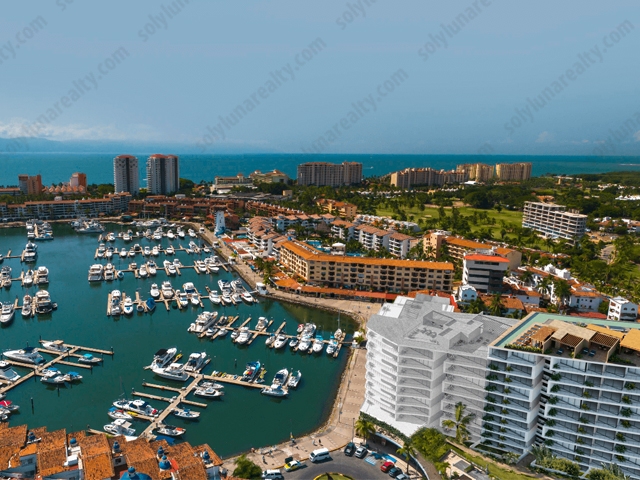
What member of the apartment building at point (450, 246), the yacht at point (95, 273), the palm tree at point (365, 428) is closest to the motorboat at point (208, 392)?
the palm tree at point (365, 428)

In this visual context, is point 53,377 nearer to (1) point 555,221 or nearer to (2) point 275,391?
(2) point 275,391

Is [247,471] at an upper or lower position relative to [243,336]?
upper

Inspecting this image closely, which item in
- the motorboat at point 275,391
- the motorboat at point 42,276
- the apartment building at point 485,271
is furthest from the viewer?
the motorboat at point 42,276

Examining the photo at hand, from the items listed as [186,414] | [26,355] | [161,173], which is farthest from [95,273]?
[161,173]

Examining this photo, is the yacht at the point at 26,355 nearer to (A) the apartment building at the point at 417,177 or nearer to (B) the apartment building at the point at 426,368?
(B) the apartment building at the point at 426,368

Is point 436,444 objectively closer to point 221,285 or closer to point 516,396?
point 516,396

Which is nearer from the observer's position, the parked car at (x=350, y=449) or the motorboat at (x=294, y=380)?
the parked car at (x=350, y=449)

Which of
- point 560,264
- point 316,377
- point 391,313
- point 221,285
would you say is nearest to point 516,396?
point 391,313
